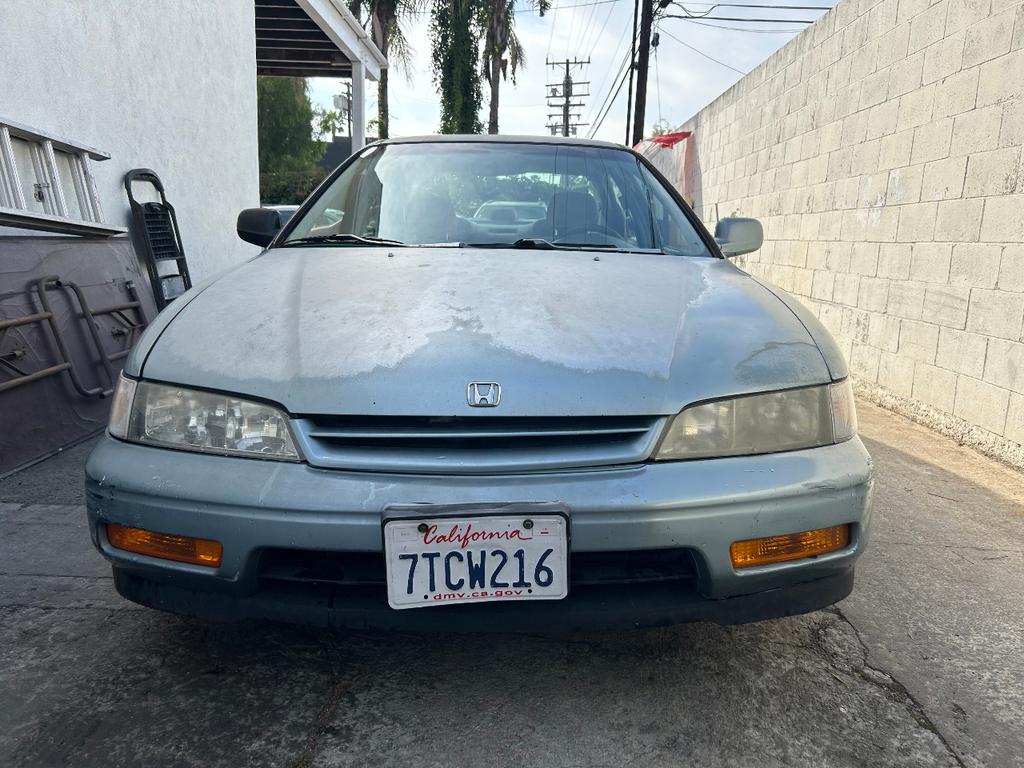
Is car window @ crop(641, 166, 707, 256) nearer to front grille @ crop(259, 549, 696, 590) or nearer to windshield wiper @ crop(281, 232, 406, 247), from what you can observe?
windshield wiper @ crop(281, 232, 406, 247)

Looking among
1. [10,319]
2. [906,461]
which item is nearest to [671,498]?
[906,461]

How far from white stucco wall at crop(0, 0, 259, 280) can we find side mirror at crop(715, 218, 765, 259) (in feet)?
12.7

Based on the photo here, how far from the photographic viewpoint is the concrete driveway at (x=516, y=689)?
171 cm

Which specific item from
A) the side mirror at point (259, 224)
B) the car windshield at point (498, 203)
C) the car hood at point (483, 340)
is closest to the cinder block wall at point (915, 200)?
the car windshield at point (498, 203)

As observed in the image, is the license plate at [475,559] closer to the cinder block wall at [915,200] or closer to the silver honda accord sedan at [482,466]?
the silver honda accord sedan at [482,466]

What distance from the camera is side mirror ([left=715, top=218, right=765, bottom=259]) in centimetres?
312

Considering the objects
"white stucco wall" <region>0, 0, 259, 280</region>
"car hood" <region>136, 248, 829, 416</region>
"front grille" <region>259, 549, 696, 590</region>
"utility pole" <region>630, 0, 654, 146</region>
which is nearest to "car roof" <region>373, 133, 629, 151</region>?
"car hood" <region>136, 248, 829, 416</region>

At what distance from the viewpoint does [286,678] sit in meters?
1.99

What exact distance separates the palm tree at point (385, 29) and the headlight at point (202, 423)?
21604mm

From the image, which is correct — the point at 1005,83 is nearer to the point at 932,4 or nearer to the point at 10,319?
the point at 932,4

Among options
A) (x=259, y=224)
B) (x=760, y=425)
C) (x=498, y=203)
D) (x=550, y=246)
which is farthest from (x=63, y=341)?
(x=760, y=425)

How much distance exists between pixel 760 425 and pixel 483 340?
634 millimetres

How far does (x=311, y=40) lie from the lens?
11.5 m

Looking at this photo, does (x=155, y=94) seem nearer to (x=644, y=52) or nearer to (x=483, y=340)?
(x=483, y=340)
